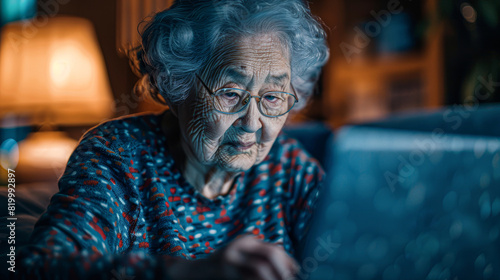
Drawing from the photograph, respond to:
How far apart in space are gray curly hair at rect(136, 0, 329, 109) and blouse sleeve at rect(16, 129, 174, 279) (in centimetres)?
18

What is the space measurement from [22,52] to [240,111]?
4.13ft

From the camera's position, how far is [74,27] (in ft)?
5.57

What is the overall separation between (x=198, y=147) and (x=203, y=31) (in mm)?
224

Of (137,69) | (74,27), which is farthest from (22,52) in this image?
(137,69)

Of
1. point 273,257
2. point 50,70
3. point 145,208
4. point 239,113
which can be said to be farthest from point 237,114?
point 50,70

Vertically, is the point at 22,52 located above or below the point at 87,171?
below

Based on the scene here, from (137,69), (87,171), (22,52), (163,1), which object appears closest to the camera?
(87,171)

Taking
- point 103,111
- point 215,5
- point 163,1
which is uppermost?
point 215,5

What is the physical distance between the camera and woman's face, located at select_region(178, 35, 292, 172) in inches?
29.7

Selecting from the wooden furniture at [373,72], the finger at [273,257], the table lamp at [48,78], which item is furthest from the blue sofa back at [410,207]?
the wooden furniture at [373,72]

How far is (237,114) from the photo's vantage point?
0.79 meters

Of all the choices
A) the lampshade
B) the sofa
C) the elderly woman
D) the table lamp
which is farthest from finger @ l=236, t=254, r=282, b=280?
the lampshade

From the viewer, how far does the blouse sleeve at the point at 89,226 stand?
46cm

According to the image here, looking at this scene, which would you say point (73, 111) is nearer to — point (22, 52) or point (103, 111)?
point (103, 111)
